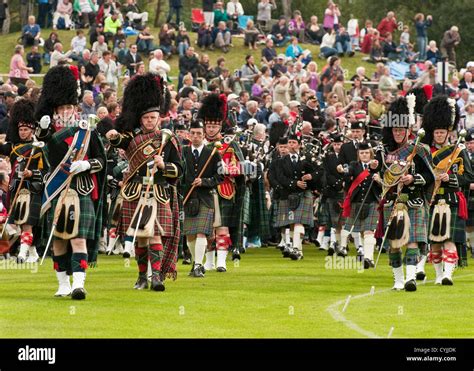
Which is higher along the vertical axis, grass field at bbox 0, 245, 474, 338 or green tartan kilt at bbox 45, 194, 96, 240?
green tartan kilt at bbox 45, 194, 96, 240

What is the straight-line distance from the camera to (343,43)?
41.8 m

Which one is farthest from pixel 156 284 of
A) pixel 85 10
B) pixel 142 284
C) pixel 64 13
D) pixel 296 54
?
pixel 64 13

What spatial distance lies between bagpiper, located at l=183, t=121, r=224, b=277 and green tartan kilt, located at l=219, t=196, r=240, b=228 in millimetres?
769

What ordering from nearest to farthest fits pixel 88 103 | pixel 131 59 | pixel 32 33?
pixel 88 103 → pixel 131 59 → pixel 32 33

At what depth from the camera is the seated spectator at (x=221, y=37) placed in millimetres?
39969

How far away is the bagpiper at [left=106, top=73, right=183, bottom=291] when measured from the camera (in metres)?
16.2

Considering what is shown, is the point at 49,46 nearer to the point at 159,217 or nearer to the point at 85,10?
the point at 85,10

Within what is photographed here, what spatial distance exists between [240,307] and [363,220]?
7003mm

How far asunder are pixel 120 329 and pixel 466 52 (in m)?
39.3

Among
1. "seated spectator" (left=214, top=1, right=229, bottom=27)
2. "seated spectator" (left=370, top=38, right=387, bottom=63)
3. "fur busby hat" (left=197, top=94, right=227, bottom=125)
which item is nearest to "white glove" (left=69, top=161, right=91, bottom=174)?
"fur busby hat" (left=197, top=94, right=227, bottom=125)

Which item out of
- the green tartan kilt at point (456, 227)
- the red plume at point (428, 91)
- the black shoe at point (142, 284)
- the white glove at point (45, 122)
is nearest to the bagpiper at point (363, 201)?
the red plume at point (428, 91)

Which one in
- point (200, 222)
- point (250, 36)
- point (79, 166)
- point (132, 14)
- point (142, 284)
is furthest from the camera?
point (250, 36)

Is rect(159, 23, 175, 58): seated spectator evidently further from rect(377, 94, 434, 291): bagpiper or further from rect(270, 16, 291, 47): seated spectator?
rect(377, 94, 434, 291): bagpiper

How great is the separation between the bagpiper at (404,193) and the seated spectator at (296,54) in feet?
65.3
